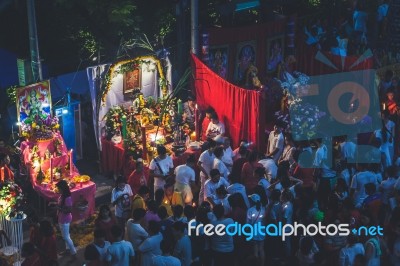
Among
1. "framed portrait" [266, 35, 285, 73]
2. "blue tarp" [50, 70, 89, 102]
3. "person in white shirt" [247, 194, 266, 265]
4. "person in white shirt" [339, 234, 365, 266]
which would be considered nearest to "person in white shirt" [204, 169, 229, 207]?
"person in white shirt" [247, 194, 266, 265]

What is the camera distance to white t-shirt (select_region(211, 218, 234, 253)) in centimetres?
972

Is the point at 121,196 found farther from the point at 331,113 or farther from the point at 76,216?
the point at 331,113

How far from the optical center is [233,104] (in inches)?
599

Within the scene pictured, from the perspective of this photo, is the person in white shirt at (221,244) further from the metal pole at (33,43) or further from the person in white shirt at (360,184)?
the metal pole at (33,43)

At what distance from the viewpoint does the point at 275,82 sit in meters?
17.4

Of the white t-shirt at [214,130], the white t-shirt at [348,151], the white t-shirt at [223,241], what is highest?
the white t-shirt at [214,130]

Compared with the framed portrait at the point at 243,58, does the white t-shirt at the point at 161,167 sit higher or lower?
lower

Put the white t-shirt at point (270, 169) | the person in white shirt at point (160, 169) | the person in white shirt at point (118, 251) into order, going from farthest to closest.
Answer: the person in white shirt at point (160, 169) → the white t-shirt at point (270, 169) → the person in white shirt at point (118, 251)

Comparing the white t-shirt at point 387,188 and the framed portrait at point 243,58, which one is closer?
the white t-shirt at point 387,188

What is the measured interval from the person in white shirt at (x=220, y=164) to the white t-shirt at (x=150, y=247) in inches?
128

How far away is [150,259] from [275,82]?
929 centimetres

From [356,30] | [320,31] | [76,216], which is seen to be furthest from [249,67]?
[76,216]

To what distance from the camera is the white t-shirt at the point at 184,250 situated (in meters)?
9.24

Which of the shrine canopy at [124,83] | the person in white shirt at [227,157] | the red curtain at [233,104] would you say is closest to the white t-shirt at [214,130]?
the red curtain at [233,104]
